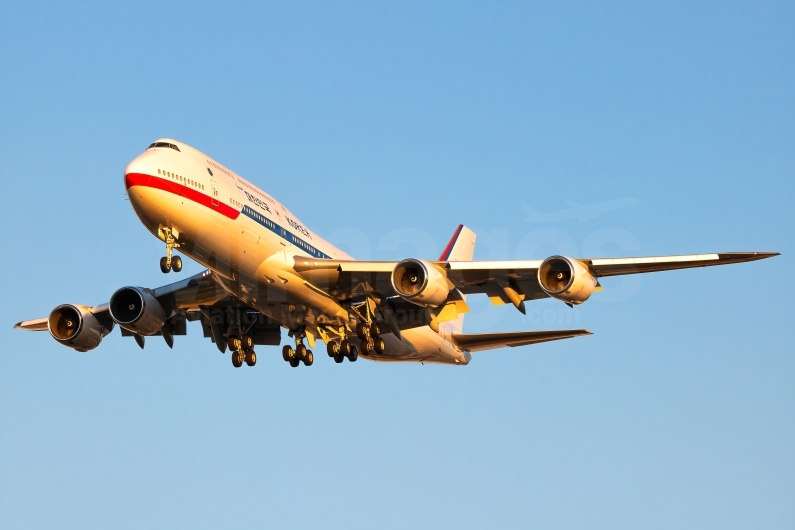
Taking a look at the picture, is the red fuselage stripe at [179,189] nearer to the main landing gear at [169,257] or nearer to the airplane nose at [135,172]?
the airplane nose at [135,172]

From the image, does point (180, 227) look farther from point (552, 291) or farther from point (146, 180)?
point (552, 291)

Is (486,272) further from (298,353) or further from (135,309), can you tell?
(135,309)

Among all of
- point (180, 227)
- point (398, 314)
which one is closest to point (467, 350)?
point (398, 314)

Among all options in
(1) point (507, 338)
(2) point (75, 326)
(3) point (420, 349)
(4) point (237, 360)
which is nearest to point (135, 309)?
(2) point (75, 326)

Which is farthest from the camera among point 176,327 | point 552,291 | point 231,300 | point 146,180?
point 176,327

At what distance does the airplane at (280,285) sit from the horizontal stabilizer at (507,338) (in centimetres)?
7

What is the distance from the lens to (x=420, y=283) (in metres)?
36.7

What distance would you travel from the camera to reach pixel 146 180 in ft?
109

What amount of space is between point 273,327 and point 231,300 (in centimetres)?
288

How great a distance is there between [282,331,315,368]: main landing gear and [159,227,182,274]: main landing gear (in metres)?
8.94

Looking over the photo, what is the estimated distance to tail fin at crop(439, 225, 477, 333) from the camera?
51.0 m

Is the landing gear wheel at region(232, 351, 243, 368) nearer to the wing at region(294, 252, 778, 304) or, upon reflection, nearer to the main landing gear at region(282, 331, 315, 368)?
the main landing gear at region(282, 331, 315, 368)

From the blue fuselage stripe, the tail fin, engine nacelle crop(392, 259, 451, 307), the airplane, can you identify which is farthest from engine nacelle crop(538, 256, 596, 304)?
the tail fin

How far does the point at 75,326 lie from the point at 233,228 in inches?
464
